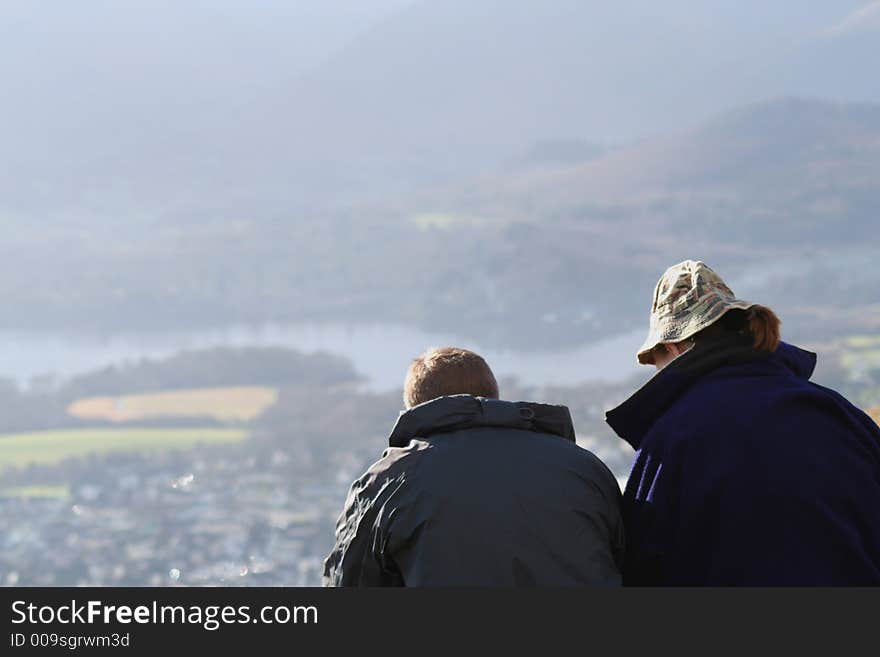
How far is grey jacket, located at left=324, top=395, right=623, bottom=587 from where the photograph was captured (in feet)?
9.51

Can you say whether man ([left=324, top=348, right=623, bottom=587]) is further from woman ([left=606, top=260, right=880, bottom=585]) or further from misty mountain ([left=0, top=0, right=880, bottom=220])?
misty mountain ([left=0, top=0, right=880, bottom=220])

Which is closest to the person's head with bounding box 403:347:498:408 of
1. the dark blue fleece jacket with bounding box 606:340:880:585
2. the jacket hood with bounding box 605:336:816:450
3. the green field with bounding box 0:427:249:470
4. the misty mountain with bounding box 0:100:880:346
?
the jacket hood with bounding box 605:336:816:450

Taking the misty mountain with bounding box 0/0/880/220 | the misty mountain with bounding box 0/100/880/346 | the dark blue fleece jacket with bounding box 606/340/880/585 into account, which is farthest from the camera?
the misty mountain with bounding box 0/0/880/220

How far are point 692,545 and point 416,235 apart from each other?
4469 inches

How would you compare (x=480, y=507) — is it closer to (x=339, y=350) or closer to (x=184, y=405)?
(x=184, y=405)

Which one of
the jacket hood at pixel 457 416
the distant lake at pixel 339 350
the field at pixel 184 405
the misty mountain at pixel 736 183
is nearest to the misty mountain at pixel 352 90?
the misty mountain at pixel 736 183

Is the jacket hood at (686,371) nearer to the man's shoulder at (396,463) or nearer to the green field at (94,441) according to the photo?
the man's shoulder at (396,463)

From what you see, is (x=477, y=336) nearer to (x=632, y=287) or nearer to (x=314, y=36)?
(x=632, y=287)

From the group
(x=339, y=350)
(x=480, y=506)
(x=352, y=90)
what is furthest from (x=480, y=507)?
(x=352, y=90)

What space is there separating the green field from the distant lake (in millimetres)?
13055

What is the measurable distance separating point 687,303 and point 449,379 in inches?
29.4

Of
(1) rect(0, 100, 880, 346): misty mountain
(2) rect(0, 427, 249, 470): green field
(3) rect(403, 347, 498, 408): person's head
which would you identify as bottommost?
(3) rect(403, 347, 498, 408): person's head

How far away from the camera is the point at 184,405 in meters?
86.2

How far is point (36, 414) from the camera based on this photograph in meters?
85.1
